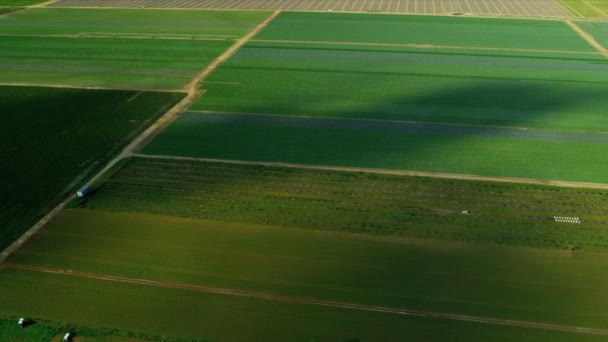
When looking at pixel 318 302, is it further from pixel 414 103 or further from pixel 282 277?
pixel 414 103

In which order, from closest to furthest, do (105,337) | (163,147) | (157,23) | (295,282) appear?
(105,337) < (295,282) < (163,147) < (157,23)

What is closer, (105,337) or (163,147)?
(105,337)

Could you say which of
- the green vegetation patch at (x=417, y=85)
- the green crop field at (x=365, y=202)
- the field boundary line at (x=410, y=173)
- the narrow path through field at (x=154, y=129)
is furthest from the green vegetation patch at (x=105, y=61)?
the green crop field at (x=365, y=202)

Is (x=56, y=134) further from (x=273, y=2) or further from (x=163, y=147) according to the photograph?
(x=273, y=2)

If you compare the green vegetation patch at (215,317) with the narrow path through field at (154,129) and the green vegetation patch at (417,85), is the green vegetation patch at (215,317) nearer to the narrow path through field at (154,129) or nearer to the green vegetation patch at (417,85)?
the narrow path through field at (154,129)

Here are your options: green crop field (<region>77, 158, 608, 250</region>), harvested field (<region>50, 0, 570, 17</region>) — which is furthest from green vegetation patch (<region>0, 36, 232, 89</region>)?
harvested field (<region>50, 0, 570, 17</region>)

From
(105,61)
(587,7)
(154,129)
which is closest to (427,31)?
(587,7)

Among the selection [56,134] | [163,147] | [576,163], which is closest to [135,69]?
[56,134]
